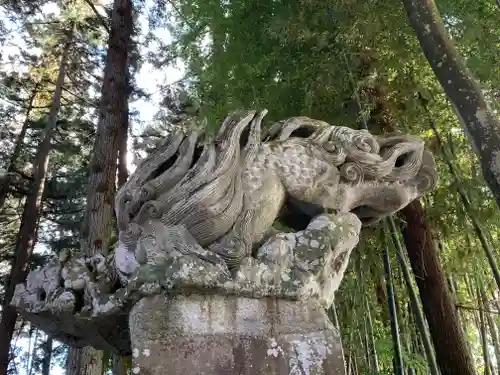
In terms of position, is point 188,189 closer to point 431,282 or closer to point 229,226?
point 229,226

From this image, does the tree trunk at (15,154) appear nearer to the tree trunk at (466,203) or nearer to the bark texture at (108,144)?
the bark texture at (108,144)

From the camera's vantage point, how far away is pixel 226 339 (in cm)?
171

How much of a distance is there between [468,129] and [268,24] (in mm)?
1738

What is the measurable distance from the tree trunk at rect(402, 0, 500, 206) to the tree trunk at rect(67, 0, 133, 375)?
309cm

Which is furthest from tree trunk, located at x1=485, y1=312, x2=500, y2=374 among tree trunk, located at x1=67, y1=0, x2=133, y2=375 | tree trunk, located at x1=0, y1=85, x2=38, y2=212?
tree trunk, located at x1=0, y1=85, x2=38, y2=212

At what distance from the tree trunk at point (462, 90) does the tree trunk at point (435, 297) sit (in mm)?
1829

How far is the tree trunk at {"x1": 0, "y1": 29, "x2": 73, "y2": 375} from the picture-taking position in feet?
25.5

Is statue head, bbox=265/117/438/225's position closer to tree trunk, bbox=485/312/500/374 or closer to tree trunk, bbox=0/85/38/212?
tree trunk, bbox=485/312/500/374

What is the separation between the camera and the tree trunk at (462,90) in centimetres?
213

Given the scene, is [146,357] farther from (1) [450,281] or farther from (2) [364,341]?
(1) [450,281]

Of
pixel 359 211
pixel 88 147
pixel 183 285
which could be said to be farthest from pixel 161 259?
pixel 88 147

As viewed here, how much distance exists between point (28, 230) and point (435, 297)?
700cm

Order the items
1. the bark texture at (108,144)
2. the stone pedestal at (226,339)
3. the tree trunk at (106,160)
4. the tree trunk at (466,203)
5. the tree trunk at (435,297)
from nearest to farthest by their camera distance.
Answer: the stone pedestal at (226,339), the tree trunk at (466,203), the tree trunk at (435,297), the tree trunk at (106,160), the bark texture at (108,144)

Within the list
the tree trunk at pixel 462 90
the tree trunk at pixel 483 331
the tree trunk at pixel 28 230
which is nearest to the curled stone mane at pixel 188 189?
the tree trunk at pixel 462 90
